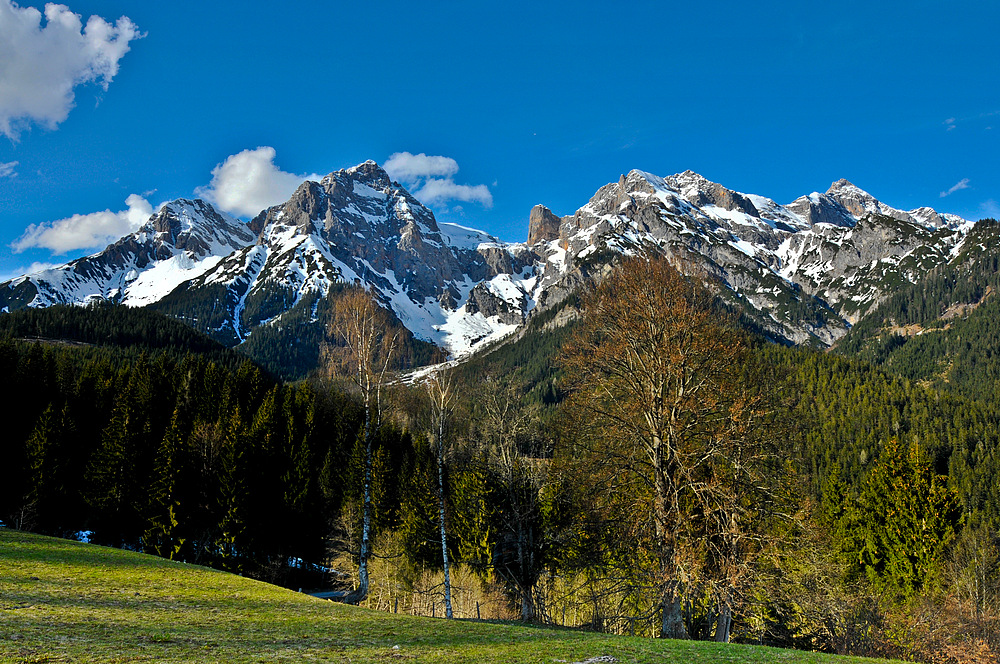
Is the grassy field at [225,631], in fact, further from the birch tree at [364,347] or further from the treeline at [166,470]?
the treeline at [166,470]

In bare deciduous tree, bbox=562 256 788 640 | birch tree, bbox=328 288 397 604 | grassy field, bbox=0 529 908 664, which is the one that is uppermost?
Answer: birch tree, bbox=328 288 397 604

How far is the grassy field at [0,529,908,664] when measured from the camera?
10.0 meters

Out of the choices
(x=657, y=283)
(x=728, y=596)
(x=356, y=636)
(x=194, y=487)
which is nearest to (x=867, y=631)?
(x=728, y=596)

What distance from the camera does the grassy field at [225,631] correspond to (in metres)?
10.0

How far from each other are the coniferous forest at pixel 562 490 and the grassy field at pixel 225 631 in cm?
279

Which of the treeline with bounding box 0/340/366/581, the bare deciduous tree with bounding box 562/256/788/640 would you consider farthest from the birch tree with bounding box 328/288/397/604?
the treeline with bounding box 0/340/366/581

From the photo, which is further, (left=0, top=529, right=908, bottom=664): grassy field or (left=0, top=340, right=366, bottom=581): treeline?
(left=0, top=340, right=366, bottom=581): treeline

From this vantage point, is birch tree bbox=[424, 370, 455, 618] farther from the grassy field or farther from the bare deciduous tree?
the bare deciduous tree

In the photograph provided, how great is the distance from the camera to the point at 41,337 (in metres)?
142

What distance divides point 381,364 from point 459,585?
18.2 m

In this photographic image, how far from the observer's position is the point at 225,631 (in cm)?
1267

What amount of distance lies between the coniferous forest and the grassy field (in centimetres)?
279

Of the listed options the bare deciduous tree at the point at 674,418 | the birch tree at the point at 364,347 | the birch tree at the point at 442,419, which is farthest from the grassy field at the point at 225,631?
the birch tree at the point at 364,347

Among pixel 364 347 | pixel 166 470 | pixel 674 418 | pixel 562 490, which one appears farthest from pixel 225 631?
pixel 166 470
